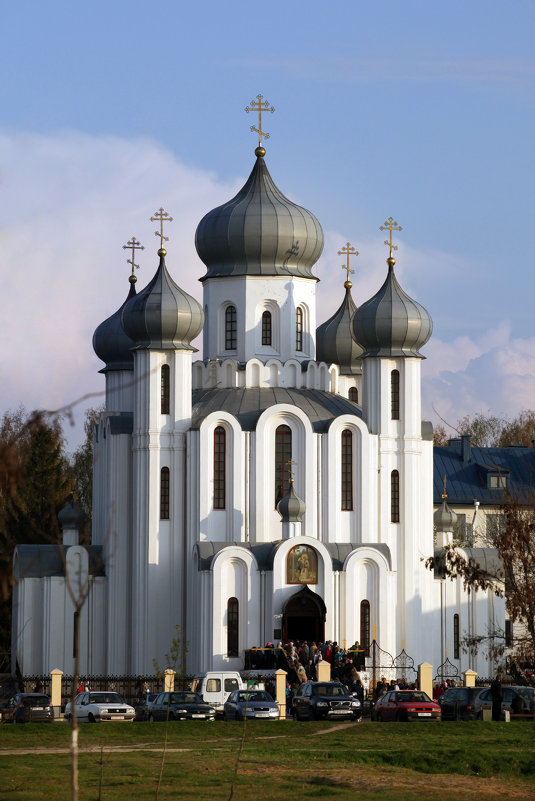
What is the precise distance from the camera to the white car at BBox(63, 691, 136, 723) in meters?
31.8

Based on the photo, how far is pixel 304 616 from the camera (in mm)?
43000

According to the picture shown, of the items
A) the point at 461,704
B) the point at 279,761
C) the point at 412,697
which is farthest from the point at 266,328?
the point at 279,761

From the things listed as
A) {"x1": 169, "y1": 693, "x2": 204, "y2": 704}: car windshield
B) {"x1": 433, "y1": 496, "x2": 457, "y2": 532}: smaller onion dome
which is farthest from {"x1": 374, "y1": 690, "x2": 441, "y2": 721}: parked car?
{"x1": 433, "y1": 496, "x2": 457, "y2": 532}: smaller onion dome

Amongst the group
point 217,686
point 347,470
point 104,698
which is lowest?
point 104,698

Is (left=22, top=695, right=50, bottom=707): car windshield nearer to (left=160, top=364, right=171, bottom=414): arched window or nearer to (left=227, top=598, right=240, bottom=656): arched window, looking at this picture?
(left=227, top=598, right=240, bottom=656): arched window

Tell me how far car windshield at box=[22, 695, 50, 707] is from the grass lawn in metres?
3.62

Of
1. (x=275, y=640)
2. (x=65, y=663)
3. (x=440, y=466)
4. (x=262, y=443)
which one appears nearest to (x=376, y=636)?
(x=275, y=640)

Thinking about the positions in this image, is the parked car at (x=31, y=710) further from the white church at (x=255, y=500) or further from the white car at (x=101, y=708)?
the white church at (x=255, y=500)

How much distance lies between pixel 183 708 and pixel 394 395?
1654cm

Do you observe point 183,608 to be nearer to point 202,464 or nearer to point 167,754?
point 202,464

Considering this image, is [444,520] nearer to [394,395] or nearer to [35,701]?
[394,395]

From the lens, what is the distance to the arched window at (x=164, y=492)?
44.2 meters

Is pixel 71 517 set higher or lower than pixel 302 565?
higher

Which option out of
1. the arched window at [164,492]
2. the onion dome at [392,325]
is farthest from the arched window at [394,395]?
the arched window at [164,492]
